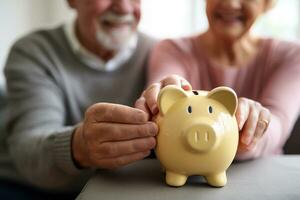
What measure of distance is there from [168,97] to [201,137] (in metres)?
0.07

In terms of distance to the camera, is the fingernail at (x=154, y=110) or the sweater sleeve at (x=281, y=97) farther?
the sweater sleeve at (x=281, y=97)

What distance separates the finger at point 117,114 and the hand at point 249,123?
14 cm

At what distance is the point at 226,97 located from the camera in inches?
19.9

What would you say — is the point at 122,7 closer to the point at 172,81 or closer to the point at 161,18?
the point at 172,81

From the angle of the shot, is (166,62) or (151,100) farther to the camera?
(166,62)

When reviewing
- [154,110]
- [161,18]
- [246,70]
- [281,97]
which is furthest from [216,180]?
[161,18]

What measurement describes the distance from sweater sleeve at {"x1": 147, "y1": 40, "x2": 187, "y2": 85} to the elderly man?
0.11m

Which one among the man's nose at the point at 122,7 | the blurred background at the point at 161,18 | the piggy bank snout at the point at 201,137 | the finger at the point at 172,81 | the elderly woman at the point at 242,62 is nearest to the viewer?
the piggy bank snout at the point at 201,137

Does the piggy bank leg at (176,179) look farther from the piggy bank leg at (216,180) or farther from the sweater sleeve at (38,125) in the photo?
the sweater sleeve at (38,125)

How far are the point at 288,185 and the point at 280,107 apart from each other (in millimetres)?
224

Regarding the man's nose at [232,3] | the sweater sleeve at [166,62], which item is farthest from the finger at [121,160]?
the man's nose at [232,3]

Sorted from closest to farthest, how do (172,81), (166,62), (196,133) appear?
(196,133) < (172,81) < (166,62)

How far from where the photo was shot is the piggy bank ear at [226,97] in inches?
19.7

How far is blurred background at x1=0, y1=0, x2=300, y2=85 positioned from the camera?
159 centimetres
